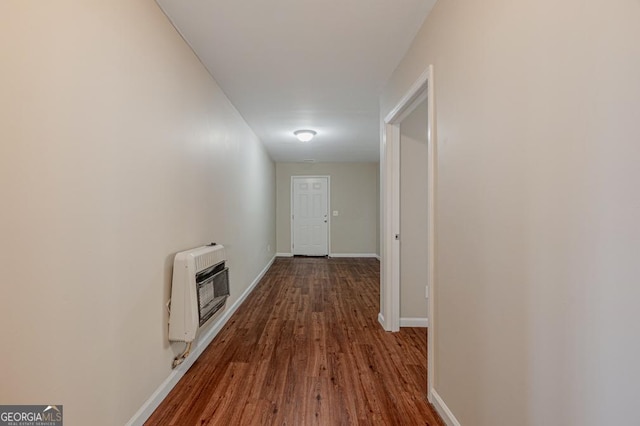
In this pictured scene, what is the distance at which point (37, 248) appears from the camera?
3.32 feet

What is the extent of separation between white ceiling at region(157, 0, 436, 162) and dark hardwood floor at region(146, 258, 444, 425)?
92.1 inches

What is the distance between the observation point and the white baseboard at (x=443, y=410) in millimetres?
1535

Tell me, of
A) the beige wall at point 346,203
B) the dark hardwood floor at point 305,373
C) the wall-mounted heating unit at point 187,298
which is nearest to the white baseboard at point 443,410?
the dark hardwood floor at point 305,373

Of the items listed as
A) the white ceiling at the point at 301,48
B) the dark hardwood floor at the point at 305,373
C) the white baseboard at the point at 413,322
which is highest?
the white ceiling at the point at 301,48

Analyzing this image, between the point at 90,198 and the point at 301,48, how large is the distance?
1.71 m

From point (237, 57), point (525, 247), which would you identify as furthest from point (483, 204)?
point (237, 57)

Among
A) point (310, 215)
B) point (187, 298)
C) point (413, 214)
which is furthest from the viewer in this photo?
point (310, 215)

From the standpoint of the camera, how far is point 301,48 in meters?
2.23

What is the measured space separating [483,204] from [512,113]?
380 mm

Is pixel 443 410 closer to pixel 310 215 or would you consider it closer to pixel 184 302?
pixel 184 302

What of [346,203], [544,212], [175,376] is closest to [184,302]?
[175,376]

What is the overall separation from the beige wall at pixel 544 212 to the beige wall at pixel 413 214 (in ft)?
4.55

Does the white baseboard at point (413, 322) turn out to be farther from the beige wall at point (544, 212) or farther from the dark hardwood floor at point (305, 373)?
the beige wall at point (544, 212)

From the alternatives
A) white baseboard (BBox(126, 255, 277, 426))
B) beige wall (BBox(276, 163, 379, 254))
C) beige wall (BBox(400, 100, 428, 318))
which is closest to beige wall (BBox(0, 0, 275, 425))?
white baseboard (BBox(126, 255, 277, 426))
